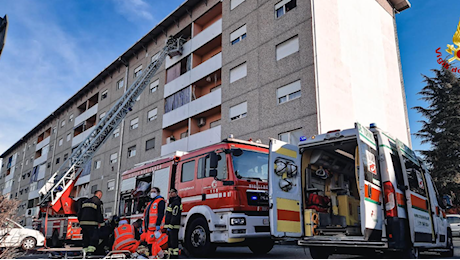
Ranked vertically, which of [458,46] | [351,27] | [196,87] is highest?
[351,27]

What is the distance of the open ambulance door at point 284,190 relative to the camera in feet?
22.0

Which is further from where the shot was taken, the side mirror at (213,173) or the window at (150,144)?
the window at (150,144)

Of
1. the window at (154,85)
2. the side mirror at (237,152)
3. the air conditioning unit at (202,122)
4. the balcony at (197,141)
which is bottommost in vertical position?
the side mirror at (237,152)

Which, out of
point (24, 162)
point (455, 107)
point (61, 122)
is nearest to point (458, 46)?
point (455, 107)

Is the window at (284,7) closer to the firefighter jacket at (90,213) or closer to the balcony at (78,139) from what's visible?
the firefighter jacket at (90,213)

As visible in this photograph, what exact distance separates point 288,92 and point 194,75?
823cm

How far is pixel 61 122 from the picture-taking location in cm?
4247

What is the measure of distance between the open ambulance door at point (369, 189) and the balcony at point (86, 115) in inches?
1265

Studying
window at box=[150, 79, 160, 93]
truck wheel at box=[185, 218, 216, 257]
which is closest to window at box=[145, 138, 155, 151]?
window at box=[150, 79, 160, 93]

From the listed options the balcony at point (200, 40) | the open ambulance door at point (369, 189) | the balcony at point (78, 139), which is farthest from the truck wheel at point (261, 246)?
the balcony at point (78, 139)

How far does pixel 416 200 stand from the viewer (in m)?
6.38

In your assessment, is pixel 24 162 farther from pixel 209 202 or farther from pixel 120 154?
pixel 209 202

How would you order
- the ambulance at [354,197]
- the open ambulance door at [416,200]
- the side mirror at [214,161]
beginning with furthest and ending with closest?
the side mirror at [214,161]
the open ambulance door at [416,200]
the ambulance at [354,197]

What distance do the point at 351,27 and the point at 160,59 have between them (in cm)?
1222
